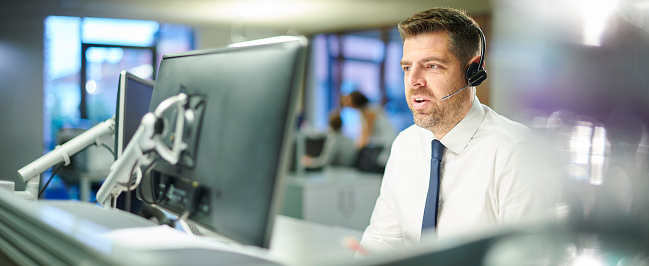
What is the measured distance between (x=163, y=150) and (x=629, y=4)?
74.0 inches

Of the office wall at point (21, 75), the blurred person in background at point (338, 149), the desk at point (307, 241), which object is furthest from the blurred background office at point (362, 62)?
the blurred person in background at point (338, 149)

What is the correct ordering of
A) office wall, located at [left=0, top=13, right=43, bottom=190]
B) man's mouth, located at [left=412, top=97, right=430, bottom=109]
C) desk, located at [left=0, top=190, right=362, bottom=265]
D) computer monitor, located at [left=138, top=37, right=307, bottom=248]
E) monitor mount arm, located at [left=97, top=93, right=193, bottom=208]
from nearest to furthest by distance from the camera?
desk, located at [left=0, top=190, right=362, bottom=265] < computer monitor, located at [left=138, top=37, right=307, bottom=248] < monitor mount arm, located at [left=97, top=93, right=193, bottom=208] < man's mouth, located at [left=412, top=97, right=430, bottom=109] < office wall, located at [left=0, top=13, right=43, bottom=190]

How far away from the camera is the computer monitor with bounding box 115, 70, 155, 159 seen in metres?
1.10

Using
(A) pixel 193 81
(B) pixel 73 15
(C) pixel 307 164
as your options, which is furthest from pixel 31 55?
(A) pixel 193 81

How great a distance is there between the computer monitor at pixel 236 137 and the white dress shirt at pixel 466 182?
54cm

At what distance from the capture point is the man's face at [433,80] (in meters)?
1.29

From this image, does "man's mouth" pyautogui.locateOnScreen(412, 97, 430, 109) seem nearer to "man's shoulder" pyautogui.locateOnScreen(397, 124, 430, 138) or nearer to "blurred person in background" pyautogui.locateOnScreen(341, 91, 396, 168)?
"man's shoulder" pyautogui.locateOnScreen(397, 124, 430, 138)

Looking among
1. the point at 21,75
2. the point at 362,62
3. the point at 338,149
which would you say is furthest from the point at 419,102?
the point at 362,62

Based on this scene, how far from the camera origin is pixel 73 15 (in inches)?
266

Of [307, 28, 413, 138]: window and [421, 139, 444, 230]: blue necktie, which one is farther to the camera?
[307, 28, 413, 138]: window

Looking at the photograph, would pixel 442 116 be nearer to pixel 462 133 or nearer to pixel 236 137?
pixel 462 133

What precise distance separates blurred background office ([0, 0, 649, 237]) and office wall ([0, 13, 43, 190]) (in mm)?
14

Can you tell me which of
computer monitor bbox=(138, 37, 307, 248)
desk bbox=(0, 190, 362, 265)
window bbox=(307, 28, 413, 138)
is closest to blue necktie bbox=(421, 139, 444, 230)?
desk bbox=(0, 190, 362, 265)

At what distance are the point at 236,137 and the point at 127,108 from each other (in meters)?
0.48
